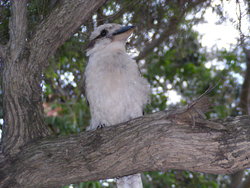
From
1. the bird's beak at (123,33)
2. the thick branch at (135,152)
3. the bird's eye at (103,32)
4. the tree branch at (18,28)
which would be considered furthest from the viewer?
the bird's eye at (103,32)

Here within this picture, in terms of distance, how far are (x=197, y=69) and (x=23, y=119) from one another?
3.50 metres

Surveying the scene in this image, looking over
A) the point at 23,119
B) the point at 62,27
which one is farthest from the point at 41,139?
the point at 62,27

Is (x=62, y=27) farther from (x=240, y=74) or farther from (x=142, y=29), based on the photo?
(x=240, y=74)

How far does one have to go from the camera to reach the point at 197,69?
Answer: 5.50 meters

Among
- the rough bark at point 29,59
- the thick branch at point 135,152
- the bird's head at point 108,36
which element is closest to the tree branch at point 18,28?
the rough bark at point 29,59

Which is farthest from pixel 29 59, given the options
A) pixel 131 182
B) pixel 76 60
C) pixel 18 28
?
pixel 76 60

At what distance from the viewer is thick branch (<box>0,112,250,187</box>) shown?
1973 mm

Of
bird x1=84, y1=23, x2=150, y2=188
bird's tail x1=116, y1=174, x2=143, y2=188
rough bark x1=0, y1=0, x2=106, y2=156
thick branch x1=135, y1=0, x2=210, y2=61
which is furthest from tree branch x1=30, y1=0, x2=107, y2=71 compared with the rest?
bird's tail x1=116, y1=174, x2=143, y2=188

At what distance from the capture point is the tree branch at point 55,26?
267 centimetres

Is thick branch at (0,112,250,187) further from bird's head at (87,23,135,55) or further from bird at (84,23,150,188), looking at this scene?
bird's head at (87,23,135,55)

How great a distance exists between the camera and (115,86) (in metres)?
3.06

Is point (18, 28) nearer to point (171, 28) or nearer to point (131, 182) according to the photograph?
point (131, 182)

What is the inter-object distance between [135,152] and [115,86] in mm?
987

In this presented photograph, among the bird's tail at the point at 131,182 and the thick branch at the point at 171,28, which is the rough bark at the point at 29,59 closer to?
the bird's tail at the point at 131,182
